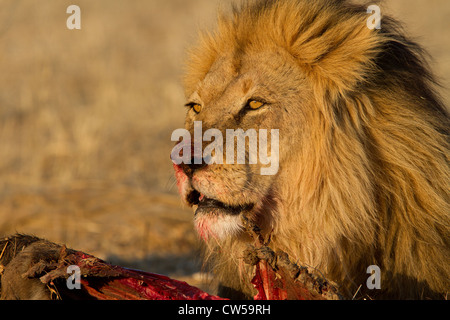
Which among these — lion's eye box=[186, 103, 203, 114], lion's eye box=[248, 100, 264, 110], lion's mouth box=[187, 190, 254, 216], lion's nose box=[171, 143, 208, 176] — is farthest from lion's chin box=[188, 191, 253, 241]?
lion's eye box=[186, 103, 203, 114]

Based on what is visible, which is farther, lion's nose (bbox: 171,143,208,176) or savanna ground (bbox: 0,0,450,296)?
savanna ground (bbox: 0,0,450,296)

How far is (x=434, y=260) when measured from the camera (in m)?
2.82

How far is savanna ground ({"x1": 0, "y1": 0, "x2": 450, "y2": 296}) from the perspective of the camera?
533 centimetres

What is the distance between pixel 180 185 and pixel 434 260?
1.15m

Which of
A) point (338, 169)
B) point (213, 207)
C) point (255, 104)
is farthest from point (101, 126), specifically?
point (338, 169)

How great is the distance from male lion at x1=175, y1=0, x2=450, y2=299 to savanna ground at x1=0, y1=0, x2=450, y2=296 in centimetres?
39

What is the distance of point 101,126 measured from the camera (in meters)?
8.18

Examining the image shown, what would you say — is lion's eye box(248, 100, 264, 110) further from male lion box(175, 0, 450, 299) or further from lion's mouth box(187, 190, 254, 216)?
lion's mouth box(187, 190, 254, 216)

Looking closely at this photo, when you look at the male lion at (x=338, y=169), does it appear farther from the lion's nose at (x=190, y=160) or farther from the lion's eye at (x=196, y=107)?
the lion's eye at (x=196, y=107)

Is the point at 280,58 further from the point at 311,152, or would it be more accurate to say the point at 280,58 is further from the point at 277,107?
the point at 311,152

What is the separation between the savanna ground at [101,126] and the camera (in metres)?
5.33

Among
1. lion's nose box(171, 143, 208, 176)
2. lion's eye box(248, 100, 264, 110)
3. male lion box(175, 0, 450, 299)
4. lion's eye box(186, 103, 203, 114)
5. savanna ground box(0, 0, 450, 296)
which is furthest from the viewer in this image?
savanna ground box(0, 0, 450, 296)

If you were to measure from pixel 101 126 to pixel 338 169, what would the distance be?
5.79 metres
